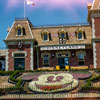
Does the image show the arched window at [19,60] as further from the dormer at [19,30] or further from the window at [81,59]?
the window at [81,59]

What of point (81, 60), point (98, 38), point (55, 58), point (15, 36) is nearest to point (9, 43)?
point (15, 36)

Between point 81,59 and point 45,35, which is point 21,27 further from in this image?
point 81,59

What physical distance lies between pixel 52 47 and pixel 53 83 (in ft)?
38.9

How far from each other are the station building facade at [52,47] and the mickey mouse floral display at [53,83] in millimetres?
8511

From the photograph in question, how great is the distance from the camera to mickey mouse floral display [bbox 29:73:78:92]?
20469mm

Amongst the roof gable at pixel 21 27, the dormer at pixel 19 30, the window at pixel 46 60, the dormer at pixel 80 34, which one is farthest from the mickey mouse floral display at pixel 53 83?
the dormer at pixel 19 30

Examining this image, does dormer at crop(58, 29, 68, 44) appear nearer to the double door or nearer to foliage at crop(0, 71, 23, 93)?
the double door

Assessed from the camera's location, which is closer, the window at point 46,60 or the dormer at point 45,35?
the window at point 46,60

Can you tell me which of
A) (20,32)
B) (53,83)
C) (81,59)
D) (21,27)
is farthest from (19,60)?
(53,83)

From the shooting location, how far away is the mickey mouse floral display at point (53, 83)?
20469mm

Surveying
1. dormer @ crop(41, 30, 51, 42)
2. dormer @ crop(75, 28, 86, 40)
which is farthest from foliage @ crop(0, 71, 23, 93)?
dormer @ crop(75, 28, 86, 40)

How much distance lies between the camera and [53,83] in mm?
21812

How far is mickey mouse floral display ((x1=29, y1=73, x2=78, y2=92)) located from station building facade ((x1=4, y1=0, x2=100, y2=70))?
27.9 feet

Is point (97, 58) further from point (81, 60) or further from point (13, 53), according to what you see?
point (13, 53)
